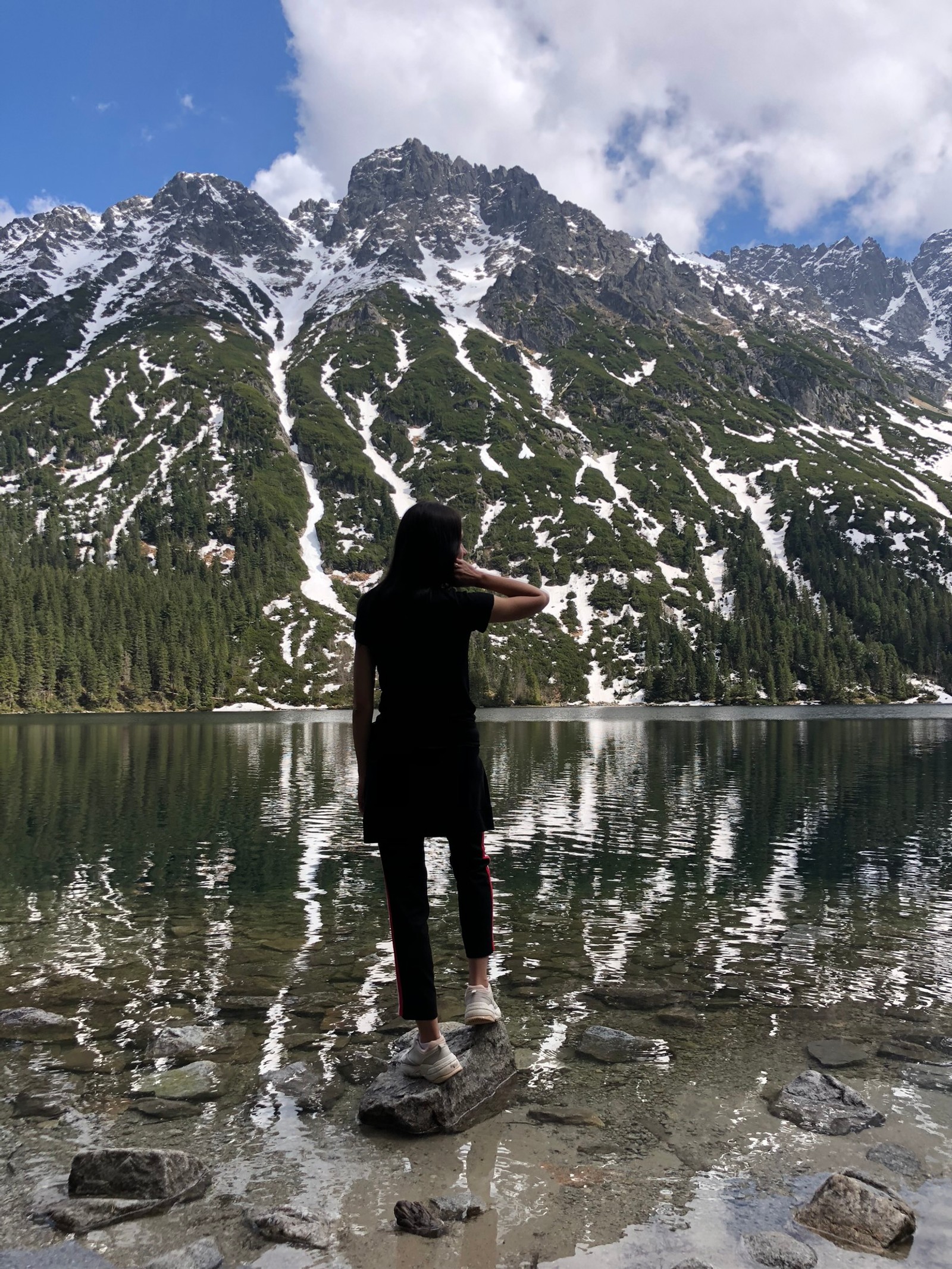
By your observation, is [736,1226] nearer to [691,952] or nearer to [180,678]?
[691,952]

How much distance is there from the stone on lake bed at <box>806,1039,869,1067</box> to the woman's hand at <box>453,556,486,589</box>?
660 centimetres

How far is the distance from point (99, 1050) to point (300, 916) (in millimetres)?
8093

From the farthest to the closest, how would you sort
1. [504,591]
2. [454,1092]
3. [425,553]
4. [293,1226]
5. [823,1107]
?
[504,591] < [823,1107] < [425,553] < [454,1092] < [293,1226]

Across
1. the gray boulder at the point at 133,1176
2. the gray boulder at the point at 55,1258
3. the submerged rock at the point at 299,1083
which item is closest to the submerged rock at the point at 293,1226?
the gray boulder at the point at 133,1176

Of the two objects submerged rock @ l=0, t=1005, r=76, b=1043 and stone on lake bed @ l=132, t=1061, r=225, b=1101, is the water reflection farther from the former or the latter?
submerged rock @ l=0, t=1005, r=76, b=1043

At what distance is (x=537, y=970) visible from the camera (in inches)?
515

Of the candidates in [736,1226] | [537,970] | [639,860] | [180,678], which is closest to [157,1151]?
[736,1226]

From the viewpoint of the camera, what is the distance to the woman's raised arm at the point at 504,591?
24.6ft

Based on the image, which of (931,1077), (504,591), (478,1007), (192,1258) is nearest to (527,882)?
(931,1077)

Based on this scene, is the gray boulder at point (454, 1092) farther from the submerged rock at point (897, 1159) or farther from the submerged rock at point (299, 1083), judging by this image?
the submerged rock at point (897, 1159)

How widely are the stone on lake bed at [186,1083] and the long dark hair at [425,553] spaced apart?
5340 mm

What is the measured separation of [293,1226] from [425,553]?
516 centimetres

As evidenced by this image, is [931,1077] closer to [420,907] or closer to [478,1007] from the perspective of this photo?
[478,1007]

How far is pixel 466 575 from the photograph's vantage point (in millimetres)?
7535
